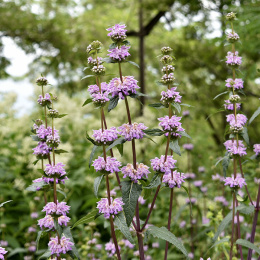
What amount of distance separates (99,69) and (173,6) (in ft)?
20.1

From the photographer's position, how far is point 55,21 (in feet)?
23.1

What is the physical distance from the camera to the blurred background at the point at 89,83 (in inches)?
136

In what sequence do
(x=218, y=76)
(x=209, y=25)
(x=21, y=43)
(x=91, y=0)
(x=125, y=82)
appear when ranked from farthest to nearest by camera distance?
1. (x=91, y=0)
2. (x=218, y=76)
3. (x=21, y=43)
4. (x=209, y=25)
5. (x=125, y=82)

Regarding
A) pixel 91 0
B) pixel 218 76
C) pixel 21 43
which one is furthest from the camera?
pixel 91 0

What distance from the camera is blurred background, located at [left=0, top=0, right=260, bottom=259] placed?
3447 mm

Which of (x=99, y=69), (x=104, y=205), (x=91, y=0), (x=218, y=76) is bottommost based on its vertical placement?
(x=104, y=205)

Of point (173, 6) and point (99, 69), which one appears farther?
point (173, 6)

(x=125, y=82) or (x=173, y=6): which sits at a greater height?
(x=173, y=6)

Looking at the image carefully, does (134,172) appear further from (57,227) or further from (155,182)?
(57,227)

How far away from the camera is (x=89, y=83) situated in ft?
25.0

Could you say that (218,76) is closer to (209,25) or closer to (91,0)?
(209,25)

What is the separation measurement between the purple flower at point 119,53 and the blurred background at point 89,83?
48.0 inches

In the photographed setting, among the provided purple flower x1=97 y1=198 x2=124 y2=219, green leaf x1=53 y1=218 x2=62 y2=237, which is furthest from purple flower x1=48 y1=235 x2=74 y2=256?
purple flower x1=97 y1=198 x2=124 y2=219

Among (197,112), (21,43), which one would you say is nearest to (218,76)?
(197,112)
